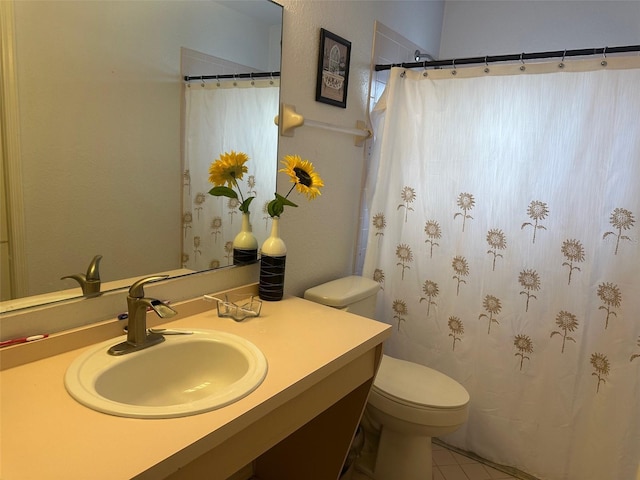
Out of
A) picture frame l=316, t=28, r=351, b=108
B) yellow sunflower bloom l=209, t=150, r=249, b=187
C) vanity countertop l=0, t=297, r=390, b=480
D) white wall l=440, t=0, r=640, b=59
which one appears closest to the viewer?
vanity countertop l=0, t=297, r=390, b=480

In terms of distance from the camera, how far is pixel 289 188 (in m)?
1.72

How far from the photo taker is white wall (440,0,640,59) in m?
2.11

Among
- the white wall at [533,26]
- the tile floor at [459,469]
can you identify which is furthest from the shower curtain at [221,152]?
the white wall at [533,26]

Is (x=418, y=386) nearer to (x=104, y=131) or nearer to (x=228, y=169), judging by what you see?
(x=228, y=169)

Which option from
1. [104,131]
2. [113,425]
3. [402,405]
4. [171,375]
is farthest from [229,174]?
[402,405]

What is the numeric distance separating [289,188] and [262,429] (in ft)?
3.14

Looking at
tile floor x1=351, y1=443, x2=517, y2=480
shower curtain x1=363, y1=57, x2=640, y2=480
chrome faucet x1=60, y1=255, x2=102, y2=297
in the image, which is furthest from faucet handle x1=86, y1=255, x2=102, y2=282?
tile floor x1=351, y1=443, x2=517, y2=480

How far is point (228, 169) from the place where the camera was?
60.1 inches

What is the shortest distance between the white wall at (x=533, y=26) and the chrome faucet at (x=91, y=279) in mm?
2277

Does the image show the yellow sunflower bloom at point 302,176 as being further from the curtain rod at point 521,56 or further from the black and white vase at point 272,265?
the curtain rod at point 521,56

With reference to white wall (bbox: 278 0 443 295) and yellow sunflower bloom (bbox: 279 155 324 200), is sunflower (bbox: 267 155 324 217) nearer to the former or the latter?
yellow sunflower bloom (bbox: 279 155 324 200)

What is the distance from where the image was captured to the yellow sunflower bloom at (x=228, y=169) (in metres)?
1.48

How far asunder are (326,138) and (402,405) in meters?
1.11

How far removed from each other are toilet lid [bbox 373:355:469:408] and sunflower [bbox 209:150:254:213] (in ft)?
2.93
